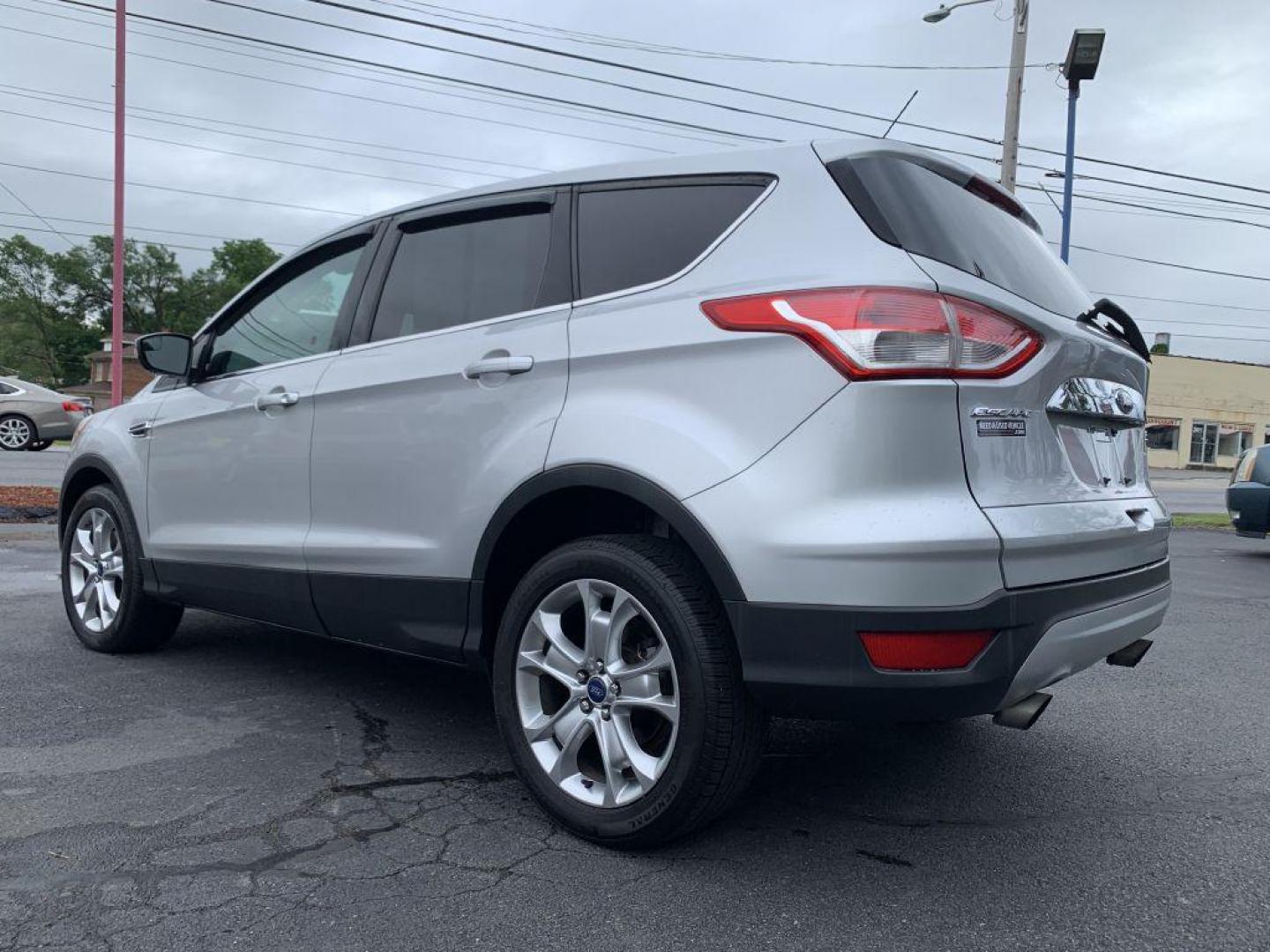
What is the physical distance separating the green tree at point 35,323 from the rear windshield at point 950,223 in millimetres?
85751

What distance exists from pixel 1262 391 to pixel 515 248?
62336 mm

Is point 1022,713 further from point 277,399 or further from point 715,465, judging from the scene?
point 277,399

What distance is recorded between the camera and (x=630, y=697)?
2.61m

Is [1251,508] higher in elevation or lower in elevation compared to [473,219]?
lower

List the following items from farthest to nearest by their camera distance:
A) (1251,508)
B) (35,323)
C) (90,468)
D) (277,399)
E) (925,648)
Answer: (35,323) < (1251,508) < (90,468) < (277,399) < (925,648)

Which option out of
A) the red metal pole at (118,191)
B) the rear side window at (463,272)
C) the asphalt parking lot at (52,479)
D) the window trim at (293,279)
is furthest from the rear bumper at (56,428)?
the rear side window at (463,272)

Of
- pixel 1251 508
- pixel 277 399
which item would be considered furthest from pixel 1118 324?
pixel 1251 508

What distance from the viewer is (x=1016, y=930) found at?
2.28 meters

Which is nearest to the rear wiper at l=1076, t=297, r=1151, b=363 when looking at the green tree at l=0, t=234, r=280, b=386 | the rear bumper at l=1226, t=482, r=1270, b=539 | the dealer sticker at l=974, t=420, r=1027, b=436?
the dealer sticker at l=974, t=420, r=1027, b=436

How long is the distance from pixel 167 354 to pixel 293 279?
29.2 inches

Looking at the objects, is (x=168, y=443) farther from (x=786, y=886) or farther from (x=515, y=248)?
(x=786, y=886)

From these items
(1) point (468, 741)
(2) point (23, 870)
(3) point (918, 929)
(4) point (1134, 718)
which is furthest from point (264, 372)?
(4) point (1134, 718)

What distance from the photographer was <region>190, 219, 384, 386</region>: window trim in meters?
3.71

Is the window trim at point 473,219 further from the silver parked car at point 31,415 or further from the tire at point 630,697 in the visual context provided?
the silver parked car at point 31,415
